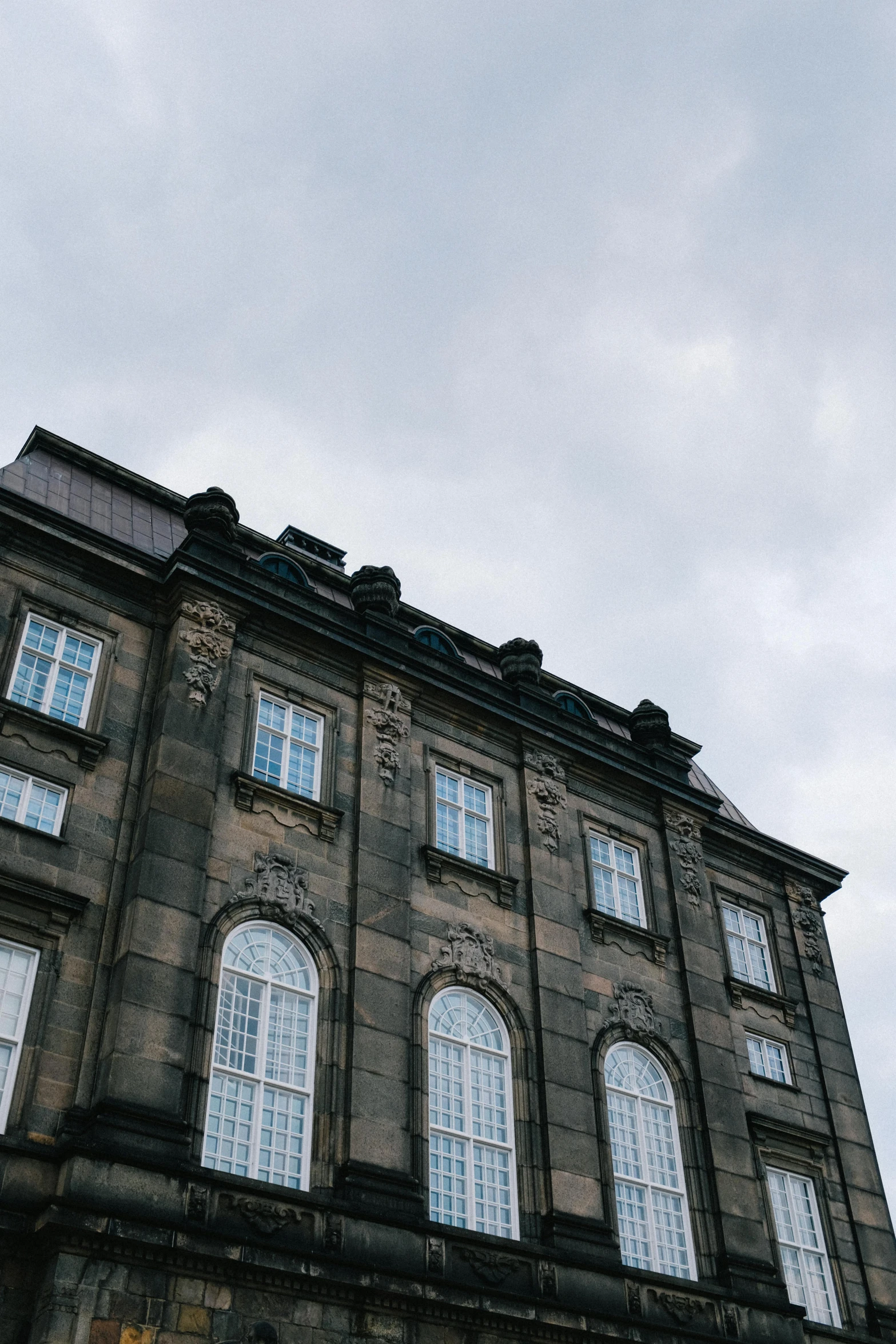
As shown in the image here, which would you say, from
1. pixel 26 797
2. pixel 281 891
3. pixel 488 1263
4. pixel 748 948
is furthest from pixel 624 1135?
pixel 26 797

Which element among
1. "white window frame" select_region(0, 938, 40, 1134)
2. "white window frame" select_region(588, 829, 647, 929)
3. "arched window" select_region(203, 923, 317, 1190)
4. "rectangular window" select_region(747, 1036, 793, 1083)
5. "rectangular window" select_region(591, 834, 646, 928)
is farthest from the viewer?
"rectangular window" select_region(747, 1036, 793, 1083)

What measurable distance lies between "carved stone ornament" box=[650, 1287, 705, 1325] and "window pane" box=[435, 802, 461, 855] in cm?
856

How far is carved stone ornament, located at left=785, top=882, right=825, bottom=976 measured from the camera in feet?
102

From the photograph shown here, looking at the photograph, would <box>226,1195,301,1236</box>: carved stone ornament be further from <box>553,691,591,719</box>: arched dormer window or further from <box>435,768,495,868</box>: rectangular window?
<box>553,691,591,719</box>: arched dormer window

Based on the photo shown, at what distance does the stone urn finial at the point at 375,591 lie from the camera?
27.5m

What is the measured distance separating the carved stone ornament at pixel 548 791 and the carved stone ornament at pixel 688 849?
3.35 m

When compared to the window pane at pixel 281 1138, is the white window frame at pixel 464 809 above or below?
above

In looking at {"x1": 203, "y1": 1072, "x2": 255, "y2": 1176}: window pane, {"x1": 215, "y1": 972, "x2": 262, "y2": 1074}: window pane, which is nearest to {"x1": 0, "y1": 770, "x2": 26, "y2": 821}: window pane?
{"x1": 215, "y1": 972, "x2": 262, "y2": 1074}: window pane

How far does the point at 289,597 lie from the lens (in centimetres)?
2534

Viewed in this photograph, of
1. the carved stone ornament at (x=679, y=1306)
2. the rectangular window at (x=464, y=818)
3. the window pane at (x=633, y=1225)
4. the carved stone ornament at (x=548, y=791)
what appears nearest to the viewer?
the carved stone ornament at (x=679, y=1306)

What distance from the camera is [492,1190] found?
70.7ft

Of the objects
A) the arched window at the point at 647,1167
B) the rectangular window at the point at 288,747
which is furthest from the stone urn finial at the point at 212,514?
the arched window at the point at 647,1167

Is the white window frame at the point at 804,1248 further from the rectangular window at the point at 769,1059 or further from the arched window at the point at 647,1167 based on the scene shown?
the arched window at the point at 647,1167

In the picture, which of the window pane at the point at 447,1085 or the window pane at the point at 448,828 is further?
the window pane at the point at 448,828
